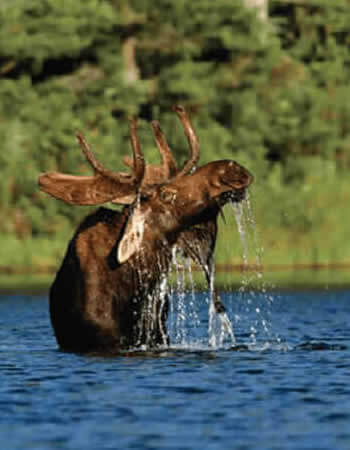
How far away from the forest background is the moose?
1045 inches

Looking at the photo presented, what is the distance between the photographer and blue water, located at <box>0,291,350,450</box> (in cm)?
1280

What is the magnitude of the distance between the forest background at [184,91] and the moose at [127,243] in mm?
26534

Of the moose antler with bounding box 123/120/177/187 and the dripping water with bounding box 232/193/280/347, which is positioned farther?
the moose antler with bounding box 123/120/177/187

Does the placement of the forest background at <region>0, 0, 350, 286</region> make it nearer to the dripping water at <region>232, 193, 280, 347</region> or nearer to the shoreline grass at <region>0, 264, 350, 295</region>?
the shoreline grass at <region>0, 264, 350, 295</region>

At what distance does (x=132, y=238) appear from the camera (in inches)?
685

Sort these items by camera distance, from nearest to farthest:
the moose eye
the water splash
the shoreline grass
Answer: the moose eye < the water splash < the shoreline grass

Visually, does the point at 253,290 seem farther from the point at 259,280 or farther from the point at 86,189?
the point at 86,189

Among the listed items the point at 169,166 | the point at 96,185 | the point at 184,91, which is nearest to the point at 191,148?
the point at 169,166

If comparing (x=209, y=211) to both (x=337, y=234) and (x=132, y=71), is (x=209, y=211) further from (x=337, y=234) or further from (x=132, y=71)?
(x=132, y=71)

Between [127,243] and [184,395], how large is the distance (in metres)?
2.81

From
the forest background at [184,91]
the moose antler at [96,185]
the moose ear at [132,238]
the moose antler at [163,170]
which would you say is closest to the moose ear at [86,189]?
the moose antler at [96,185]

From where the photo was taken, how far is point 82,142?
18156 mm

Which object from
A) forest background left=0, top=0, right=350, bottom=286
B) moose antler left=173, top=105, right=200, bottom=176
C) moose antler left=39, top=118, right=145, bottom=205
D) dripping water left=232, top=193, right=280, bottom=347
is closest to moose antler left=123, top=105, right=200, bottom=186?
moose antler left=173, top=105, right=200, bottom=176

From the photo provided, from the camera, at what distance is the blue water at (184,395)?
12.8 m
